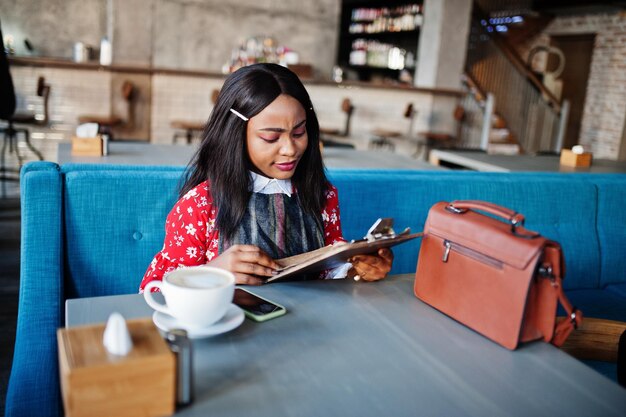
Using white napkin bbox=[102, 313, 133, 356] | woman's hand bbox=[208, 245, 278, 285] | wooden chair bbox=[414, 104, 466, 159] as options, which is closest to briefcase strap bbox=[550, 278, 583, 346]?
woman's hand bbox=[208, 245, 278, 285]

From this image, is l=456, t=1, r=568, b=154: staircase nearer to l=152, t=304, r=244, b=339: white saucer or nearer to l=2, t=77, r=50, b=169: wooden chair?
l=2, t=77, r=50, b=169: wooden chair

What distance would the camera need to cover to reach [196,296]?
3.12 ft

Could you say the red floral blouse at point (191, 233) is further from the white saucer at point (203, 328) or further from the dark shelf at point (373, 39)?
the dark shelf at point (373, 39)

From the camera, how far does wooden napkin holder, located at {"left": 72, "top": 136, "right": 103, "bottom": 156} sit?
3041 millimetres

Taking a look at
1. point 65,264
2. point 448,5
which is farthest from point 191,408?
point 448,5

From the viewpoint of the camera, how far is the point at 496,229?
119 centimetres

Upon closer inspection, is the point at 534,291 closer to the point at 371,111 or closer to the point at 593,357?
the point at 593,357

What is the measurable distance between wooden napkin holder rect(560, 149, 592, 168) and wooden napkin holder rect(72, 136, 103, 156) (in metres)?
3.12

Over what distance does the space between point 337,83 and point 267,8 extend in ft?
6.16

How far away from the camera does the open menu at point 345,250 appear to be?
3.96 feet

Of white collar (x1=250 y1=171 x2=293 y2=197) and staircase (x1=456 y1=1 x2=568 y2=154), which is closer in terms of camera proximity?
white collar (x1=250 y1=171 x2=293 y2=197)

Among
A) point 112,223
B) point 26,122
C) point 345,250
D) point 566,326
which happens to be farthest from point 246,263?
point 26,122

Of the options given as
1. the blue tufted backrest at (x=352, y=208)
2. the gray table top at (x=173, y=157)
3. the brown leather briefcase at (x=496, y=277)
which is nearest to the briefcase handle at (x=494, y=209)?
the brown leather briefcase at (x=496, y=277)

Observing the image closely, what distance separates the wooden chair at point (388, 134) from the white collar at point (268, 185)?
→ 5.92 m
